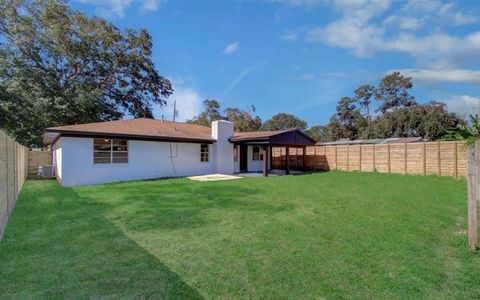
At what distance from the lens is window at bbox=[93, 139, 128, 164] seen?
40.0 ft

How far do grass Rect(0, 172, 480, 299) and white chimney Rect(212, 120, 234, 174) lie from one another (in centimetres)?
911

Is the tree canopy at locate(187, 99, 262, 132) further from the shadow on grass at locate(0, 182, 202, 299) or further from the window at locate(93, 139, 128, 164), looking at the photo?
the shadow on grass at locate(0, 182, 202, 299)

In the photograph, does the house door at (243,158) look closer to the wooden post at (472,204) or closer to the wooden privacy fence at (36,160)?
the wooden privacy fence at (36,160)

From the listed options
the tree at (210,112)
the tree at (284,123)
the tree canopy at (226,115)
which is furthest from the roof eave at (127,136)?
the tree at (284,123)

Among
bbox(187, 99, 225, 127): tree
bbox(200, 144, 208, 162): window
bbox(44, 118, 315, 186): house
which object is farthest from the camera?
bbox(187, 99, 225, 127): tree

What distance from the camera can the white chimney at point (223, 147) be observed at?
16312mm

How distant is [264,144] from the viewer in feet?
52.0

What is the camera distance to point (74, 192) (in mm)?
9375

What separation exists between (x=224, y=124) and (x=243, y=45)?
19.1 ft

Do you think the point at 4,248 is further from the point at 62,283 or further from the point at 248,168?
the point at 248,168

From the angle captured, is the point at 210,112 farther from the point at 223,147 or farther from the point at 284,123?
the point at 223,147

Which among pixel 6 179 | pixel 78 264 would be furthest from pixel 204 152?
pixel 78 264

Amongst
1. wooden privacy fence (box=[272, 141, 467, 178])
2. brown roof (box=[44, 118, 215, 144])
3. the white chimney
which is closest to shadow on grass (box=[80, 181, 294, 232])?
brown roof (box=[44, 118, 215, 144])

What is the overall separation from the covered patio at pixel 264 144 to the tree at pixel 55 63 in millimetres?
12162
